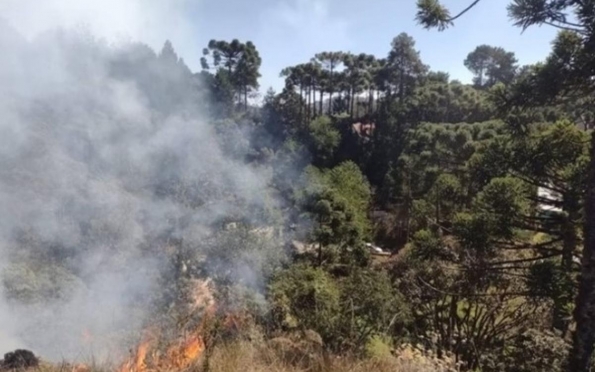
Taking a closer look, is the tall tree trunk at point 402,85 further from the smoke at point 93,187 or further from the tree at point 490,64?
the smoke at point 93,187

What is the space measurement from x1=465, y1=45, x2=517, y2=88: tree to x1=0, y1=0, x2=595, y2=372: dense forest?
167 mm

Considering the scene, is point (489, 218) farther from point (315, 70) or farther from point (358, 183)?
point (315, 70)

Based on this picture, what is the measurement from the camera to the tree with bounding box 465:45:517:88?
35.9 m

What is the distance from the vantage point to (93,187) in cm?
1911

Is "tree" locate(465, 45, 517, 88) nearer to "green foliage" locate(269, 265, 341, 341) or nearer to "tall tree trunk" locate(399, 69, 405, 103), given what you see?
"tall tree trunk" locate(399, 69, 405, 103)

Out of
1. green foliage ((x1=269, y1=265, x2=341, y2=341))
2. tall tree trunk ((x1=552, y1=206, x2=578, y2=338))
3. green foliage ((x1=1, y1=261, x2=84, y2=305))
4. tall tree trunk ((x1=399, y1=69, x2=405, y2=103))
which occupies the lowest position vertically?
green foliage ((x1=1, y1=261, x2=84, y2=305))

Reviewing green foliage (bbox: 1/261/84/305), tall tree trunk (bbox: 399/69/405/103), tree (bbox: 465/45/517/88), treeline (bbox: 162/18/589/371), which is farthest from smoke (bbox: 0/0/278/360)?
tree (bbox: 465/45/517/88)

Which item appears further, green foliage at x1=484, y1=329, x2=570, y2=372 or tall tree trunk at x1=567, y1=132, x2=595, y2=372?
green foliage at x1=484, y1=329, x2=570, y2=372

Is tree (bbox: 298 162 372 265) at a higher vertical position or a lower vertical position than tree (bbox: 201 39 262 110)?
lower

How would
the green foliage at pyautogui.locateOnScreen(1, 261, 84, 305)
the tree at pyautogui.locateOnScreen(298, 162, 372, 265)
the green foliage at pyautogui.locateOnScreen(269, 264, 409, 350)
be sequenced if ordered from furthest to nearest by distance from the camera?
the tree at pyautogui.locateOnScreen(298, 162, 372, 265) → the green foliage at pyautogui.locateOnScreen(1, 261, 84, 305) → the green foliage at pyautogui.locateOnScreen(269, 264, 409, 350)

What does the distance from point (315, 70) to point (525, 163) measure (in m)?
30.2

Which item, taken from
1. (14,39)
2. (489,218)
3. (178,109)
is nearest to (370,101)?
(178,109)

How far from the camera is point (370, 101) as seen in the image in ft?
115

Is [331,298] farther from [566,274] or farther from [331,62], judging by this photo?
[331,62]
